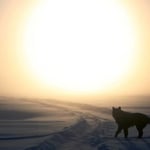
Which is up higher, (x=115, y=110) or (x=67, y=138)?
(x=115, y=110)

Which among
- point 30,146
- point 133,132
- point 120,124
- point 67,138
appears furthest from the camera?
point 133,132

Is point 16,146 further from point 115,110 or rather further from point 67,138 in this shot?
point 115,110

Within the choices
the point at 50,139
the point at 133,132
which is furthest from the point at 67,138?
the point at 133,132

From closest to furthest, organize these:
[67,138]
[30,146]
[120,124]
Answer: [30,146], [67,138], [120,124]

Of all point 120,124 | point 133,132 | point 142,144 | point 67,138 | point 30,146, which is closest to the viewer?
point 30,146

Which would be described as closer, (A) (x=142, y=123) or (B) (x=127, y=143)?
(B) (x=127, y=143)

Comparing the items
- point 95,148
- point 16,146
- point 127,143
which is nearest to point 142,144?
point 127,143

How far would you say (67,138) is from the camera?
17219mm

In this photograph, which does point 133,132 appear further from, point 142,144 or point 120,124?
point 142,144

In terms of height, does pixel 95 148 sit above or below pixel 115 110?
below

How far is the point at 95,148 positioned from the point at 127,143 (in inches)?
71.1

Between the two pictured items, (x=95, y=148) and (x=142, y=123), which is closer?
(x=95, y=148)

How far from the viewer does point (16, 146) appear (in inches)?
566

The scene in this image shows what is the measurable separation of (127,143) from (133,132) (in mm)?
5086
